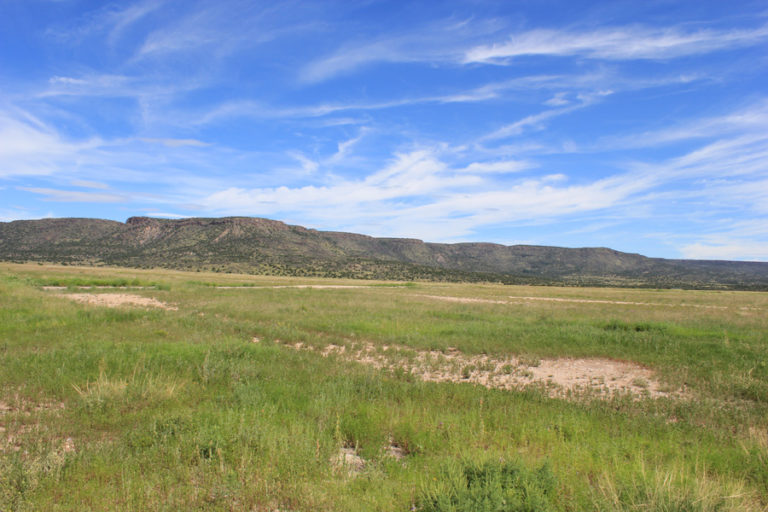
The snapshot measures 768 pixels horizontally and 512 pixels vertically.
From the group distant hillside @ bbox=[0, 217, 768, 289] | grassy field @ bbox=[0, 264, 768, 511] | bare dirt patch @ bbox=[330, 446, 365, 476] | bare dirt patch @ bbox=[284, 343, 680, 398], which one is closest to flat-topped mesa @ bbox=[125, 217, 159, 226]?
distant hillside @ bbox=[0, 217, 768, 289]

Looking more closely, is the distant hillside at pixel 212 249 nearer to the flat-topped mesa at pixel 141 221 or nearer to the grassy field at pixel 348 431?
the flat-topped mesa at pixel 141 221

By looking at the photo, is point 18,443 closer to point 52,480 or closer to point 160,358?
point 52,480

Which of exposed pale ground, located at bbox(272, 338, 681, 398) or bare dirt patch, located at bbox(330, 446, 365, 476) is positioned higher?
bare dirt patch, located at bbox(330, 446, 365, 476)

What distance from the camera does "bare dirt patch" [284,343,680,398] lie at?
9.06 meters

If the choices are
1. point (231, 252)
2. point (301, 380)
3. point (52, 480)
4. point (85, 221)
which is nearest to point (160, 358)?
point (301, 380)

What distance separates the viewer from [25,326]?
1280 cm

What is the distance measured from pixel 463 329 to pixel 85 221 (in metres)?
171

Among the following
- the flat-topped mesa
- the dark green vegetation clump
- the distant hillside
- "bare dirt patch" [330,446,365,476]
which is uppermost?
the flat-topped mesa

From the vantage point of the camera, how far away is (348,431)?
5.76 meters

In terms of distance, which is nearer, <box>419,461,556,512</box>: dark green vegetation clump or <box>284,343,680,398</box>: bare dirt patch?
<box>419,461,556,512</box>: dark green vegetation clump

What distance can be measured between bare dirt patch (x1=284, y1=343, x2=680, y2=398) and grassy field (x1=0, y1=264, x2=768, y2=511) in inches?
6.2

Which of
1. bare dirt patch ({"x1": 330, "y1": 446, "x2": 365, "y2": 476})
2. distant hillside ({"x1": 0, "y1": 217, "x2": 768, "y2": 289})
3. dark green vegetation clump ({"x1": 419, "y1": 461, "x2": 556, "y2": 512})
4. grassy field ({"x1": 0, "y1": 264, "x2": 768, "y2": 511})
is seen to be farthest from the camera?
distant hillside ({"x1": 0, "y1": 217, "x2": 768, "y2": 289})

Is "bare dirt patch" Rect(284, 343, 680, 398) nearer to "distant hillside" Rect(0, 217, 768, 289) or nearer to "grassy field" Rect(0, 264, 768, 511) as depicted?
"grassy field" Rect(0, 264, 768, 511)

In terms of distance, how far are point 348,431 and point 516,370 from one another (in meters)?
6.38
